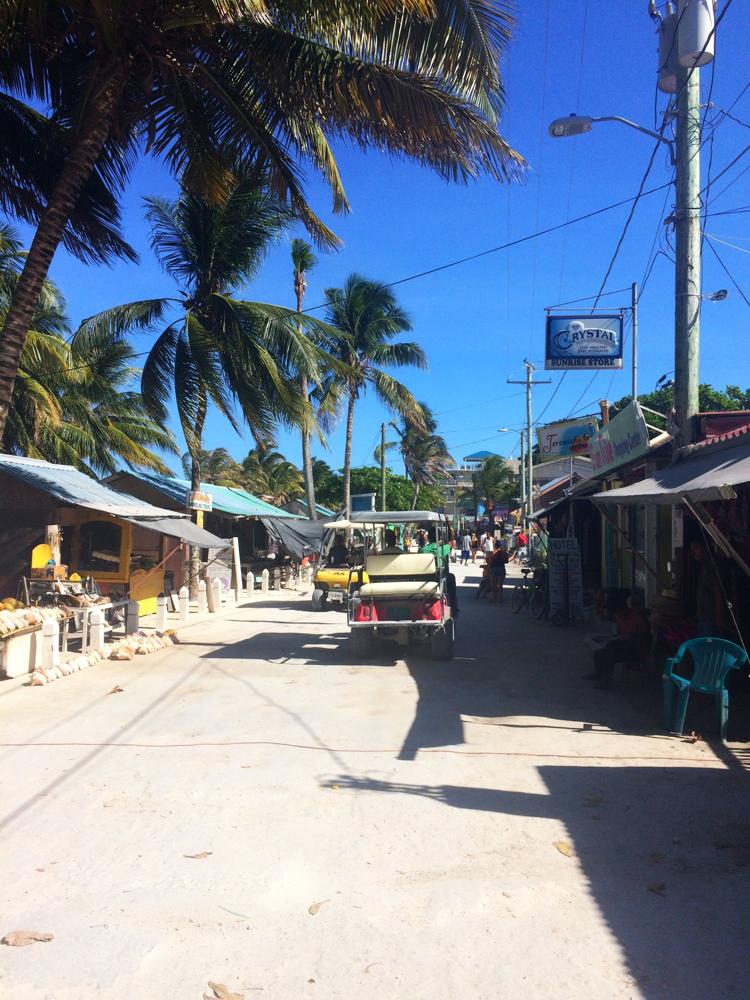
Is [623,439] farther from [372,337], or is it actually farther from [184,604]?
[372,337]

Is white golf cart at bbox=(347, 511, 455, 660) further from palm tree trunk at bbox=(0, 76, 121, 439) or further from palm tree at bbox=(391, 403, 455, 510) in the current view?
palm tree at bbox=(391, 403, 455, 510)

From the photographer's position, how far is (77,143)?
10.2 metres

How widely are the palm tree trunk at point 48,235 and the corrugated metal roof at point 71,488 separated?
347cm

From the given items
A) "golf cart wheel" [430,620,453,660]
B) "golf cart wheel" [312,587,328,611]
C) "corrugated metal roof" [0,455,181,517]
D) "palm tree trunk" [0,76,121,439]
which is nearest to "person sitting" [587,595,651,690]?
"golf cart wheel" [430,620,453,660]

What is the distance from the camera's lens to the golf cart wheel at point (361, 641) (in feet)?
39.9

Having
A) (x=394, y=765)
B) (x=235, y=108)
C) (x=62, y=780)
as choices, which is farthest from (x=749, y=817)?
(x=235, y=108)

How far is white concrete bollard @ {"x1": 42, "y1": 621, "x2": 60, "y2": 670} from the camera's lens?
10.7 meters

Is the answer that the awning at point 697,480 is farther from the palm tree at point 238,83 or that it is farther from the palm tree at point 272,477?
the palm tree at point 272,477

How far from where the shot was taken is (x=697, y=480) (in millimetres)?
7223

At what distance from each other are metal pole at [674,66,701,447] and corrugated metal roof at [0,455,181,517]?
9214 millimetres

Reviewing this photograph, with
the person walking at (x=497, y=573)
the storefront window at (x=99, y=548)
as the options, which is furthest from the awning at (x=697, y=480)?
the person walking at (x=497, y=573)

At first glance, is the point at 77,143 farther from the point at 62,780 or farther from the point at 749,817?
the point at 749,817

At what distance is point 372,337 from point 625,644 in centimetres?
2407

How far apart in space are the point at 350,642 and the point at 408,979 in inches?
347
